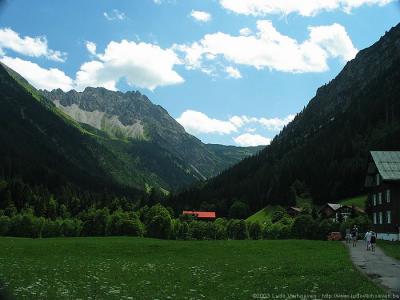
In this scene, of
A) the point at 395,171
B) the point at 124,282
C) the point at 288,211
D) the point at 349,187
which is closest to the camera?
the point at 124,282

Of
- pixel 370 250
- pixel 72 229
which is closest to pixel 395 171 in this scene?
pixel 370 250

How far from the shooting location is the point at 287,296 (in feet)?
67.1

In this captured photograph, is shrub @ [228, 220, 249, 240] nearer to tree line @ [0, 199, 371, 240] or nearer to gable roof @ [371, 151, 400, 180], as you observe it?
tree line @ [0, 199, 371, 240]

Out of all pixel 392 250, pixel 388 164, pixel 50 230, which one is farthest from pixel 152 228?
pixel 392 250

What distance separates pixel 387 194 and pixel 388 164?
5.45 m

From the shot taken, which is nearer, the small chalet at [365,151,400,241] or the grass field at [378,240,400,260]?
the grass field at [378,240,400,260]

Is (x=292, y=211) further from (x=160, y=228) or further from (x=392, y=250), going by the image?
(x=392, y=250)

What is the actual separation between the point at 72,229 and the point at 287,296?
101 meters

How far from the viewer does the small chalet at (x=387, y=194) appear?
7746 cm

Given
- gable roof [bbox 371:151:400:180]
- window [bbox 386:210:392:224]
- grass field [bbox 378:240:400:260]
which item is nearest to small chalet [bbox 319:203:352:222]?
window [bbox 386:210:392:224]

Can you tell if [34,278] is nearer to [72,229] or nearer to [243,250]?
[243,250]

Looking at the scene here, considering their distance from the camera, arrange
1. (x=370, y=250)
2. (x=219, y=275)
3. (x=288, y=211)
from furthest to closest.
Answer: (x=288, y=211), (x=370, y=250), (x=219, y=275)

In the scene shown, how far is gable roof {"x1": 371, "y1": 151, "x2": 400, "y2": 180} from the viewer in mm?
77562

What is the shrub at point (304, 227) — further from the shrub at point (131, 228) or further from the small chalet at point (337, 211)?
the small chalet at point (337, 211)
